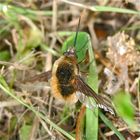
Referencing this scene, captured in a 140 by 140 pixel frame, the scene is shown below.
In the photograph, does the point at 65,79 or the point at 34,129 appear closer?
the point at 65,79

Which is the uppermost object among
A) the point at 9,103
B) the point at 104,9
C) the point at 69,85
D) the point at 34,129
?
the point at 104,9

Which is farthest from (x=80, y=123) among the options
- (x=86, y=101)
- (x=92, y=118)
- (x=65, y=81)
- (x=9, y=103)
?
(x=9, y=103)

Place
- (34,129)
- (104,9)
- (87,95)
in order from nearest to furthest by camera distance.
→ (87,95) < (34,129) < (104,9)

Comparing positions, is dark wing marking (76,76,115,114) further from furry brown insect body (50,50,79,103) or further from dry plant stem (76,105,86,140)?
dry plant stem (76,105,86,140)

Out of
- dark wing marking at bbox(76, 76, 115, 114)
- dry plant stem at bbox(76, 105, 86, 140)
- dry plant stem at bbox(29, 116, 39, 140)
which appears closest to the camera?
dark wing marking at bbox(76, 76, 115, 114)

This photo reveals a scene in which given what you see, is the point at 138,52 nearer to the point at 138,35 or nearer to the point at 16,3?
Answer: the point at 138,35

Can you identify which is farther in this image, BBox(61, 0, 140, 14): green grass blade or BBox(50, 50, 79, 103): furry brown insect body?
BBox(61, 0, 140, 14): green grass blade

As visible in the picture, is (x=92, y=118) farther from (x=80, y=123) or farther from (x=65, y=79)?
(x=65, y=79)

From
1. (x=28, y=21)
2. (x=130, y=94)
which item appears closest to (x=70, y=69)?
(x=130, y=94)

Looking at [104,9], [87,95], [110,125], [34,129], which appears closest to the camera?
[87,95]

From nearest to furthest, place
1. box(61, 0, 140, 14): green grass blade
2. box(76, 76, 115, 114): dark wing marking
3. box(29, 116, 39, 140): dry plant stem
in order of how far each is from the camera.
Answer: box(76, 76, 115, 114): dark wing marking < box(29, 116, 39, 140): dry plant stem < box(61, 0, 140, 14): green grass blade

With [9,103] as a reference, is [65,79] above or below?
above

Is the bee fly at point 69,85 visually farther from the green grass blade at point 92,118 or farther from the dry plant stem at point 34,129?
the dry plant stem at point 34,129

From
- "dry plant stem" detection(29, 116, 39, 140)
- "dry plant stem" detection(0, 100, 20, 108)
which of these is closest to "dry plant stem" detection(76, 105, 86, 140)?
"dry plant stem" detection(29, 116, 39, 140)
